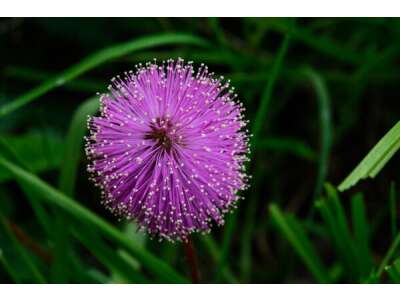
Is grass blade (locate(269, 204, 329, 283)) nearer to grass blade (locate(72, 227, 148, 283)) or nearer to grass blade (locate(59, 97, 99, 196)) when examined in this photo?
grass blade (locate(72, 227, 148, 283))

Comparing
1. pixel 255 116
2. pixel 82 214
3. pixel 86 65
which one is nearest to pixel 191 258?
pixel 82 214

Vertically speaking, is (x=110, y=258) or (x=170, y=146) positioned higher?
(x=170, y=146)

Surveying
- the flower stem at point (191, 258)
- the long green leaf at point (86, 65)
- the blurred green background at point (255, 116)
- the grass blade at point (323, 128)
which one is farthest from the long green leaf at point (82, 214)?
the grass blade at point (323, 128)

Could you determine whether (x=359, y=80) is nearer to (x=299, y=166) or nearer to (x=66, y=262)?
(x=299, y=166)

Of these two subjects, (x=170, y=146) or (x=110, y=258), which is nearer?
(x=170, y=146)

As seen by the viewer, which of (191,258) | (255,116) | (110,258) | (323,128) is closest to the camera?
(191,258)

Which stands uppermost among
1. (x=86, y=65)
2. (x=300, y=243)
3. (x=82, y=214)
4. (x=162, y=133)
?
(x=86, y=65)

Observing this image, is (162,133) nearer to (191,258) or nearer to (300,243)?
(191,258)

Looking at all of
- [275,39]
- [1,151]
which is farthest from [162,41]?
[275,39]
